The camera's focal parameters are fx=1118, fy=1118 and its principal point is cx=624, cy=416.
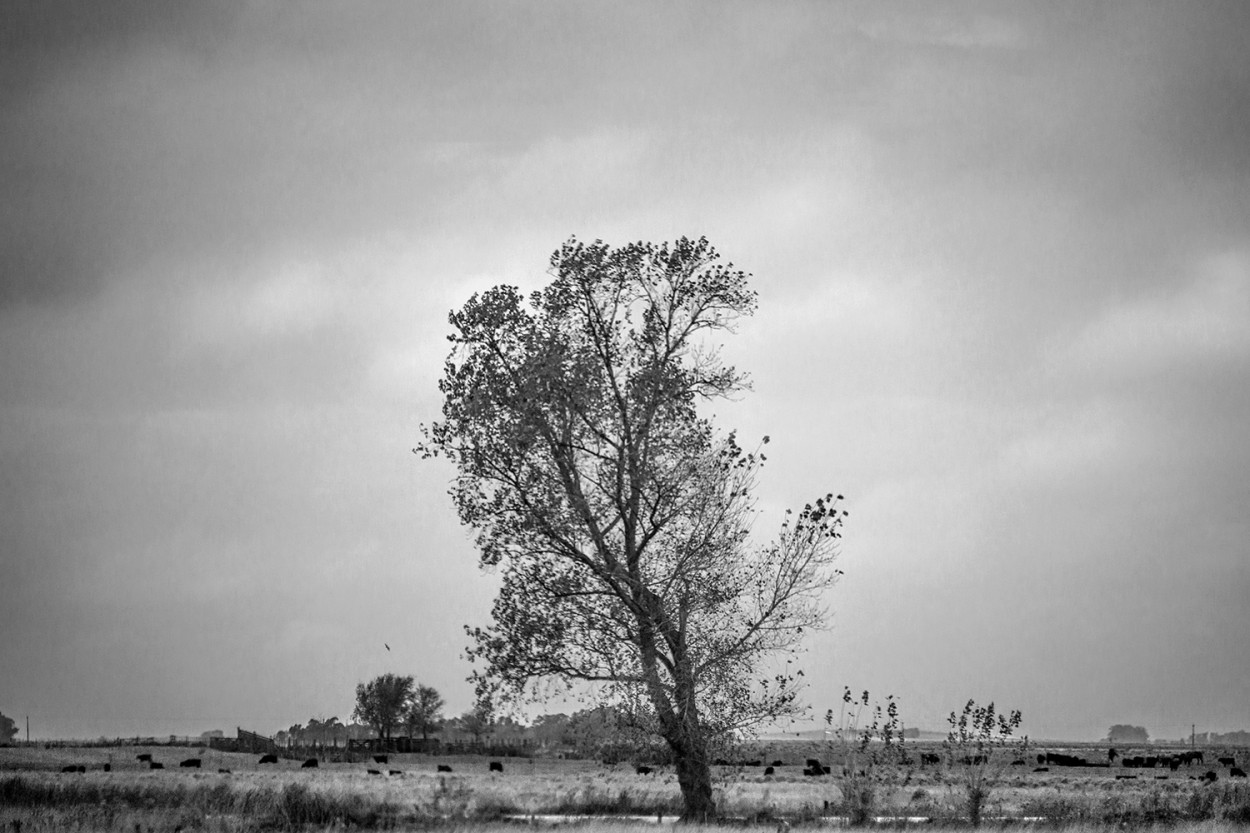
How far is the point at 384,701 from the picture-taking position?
13425 centimetres

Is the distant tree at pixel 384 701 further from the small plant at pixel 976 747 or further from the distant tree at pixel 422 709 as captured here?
the small plant at pixel 976 747

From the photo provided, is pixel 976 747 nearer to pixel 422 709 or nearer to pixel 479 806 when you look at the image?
pixel 479 806

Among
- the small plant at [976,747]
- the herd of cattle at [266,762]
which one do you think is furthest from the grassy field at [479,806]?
the herd of cattle at [266,762]

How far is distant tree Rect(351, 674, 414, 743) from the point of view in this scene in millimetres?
134375

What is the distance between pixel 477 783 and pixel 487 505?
3217 cm

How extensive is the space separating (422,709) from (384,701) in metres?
6.06

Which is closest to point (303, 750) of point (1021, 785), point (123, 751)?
point (123, 751)

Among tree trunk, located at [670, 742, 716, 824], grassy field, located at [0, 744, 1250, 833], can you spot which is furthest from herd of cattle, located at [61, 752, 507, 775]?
tree trunk, located at [670, 742, 716, 824]

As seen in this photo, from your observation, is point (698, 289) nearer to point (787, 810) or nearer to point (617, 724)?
point (617, 724)

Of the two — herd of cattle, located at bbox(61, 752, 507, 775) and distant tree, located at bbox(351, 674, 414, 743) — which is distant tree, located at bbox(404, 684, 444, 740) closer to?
distant tree, located at bbox(351, 674, 414, 743)

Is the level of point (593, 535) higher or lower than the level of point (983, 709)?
higher

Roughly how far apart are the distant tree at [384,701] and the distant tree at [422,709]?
3.22 feet

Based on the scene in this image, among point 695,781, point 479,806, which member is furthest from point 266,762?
point 695,781

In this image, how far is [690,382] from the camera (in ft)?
84.0
